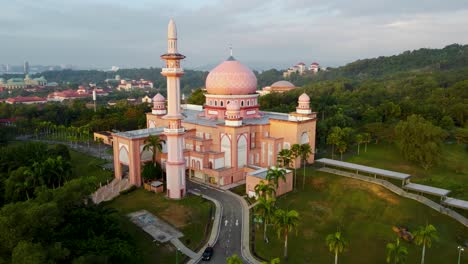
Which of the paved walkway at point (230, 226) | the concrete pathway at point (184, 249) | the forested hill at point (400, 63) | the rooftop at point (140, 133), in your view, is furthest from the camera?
the forested hill at point (400, 63)

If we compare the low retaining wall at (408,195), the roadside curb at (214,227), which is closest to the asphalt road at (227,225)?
the roadside curb at (214,227)

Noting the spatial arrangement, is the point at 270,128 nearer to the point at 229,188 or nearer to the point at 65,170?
the point at 229,188

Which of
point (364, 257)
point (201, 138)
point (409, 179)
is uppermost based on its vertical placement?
point (201, 138)

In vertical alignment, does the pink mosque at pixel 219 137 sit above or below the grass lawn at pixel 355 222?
above

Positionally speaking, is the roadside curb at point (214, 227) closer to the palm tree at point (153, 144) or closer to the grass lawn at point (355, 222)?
the grass lawn at point (355, 222)

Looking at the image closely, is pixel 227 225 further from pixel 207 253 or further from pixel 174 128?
pixel 174 128

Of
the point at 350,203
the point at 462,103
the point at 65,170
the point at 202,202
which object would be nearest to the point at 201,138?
the point at 202,202

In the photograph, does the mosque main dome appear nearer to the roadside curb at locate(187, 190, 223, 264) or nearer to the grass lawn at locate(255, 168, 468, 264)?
the grass lawn at locate(255, 168, 468, 264)
